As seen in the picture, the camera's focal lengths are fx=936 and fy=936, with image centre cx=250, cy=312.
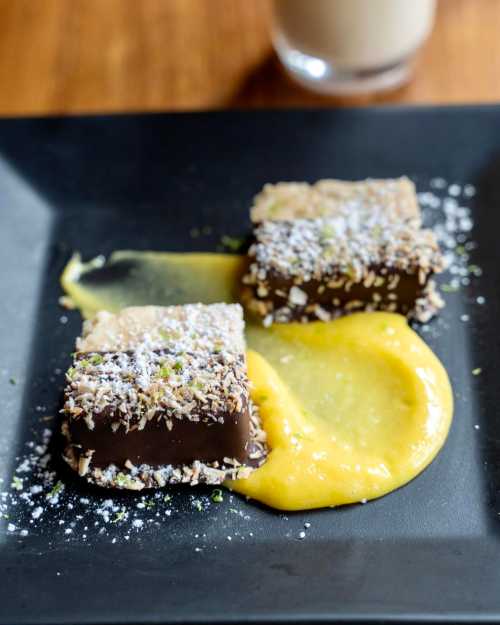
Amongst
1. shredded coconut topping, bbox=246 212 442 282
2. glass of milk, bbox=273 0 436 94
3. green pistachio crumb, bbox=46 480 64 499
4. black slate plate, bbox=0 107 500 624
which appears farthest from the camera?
glass of milk, bbox=273 0 436 94

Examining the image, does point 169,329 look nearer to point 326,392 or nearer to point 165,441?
point 165,441

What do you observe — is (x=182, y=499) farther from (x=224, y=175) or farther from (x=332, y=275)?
(x=224, y=175)

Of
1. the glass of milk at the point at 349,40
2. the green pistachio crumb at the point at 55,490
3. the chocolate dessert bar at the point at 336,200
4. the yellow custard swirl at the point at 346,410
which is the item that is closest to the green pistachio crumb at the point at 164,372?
the yellow custard swirl at the point at 346,410

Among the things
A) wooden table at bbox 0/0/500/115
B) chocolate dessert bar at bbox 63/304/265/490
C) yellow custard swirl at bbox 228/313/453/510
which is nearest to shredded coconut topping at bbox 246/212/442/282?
A: yellow custard swirl at bbox 228/313/453/510

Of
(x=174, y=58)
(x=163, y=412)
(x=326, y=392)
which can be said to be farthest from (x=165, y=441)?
(x=174, y=58)

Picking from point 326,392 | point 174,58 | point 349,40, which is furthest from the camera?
point 174,58

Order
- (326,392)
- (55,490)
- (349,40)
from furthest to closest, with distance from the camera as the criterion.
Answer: (349,40), (326,392), (55,490)

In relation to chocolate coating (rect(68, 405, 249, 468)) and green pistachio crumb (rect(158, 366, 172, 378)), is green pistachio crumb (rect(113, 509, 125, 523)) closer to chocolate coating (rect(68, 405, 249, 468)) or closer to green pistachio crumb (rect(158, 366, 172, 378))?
chocolate coating (rect(68, 405, 249, 468))

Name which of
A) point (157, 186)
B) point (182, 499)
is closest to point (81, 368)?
point (182, 499)
